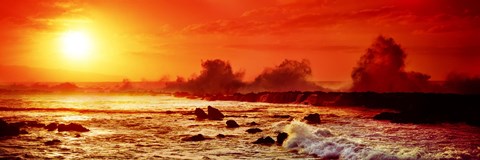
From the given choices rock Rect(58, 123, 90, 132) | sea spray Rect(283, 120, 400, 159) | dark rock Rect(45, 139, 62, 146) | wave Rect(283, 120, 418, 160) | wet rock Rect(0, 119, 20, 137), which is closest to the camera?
wave Rect(283, 120, 418, 160)

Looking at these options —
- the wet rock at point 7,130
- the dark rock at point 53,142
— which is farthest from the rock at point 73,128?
the dark rock at point 53,142

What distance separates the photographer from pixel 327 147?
78.7 feet

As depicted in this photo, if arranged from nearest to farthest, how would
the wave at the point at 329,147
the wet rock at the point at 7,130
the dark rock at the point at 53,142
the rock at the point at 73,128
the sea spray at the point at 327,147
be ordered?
the wave at the point at 329,147, the sea spray at the point at 327,147, the dark rock at the point at 53,142, the wet rock at the point at 7,130, the rock at the point at 73,128

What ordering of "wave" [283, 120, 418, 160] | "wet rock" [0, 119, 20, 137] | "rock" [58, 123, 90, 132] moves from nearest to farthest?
"wave" [283, 120, 418, 160] → "wet rock" [0, 119, 20, 137] → "rock" [58, 123, 90, 132]

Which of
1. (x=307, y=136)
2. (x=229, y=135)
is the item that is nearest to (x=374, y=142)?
(x=307, y=136)

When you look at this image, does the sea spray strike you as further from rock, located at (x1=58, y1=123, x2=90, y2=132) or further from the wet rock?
the wet rock

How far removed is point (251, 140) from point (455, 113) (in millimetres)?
25414

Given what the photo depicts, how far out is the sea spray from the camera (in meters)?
21.4

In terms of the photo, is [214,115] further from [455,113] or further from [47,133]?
[455,113]

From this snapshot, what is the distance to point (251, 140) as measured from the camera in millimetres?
29984

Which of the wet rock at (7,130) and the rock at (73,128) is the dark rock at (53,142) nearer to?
the wet rock at (7,130)

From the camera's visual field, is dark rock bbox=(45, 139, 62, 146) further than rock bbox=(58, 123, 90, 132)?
No

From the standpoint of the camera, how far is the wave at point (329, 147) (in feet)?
68.7

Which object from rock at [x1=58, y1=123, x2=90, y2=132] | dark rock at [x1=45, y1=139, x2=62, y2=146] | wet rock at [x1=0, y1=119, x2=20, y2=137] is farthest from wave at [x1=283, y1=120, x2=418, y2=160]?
wet rock at [x1=0, y1=119, x2=20, y2=137]
